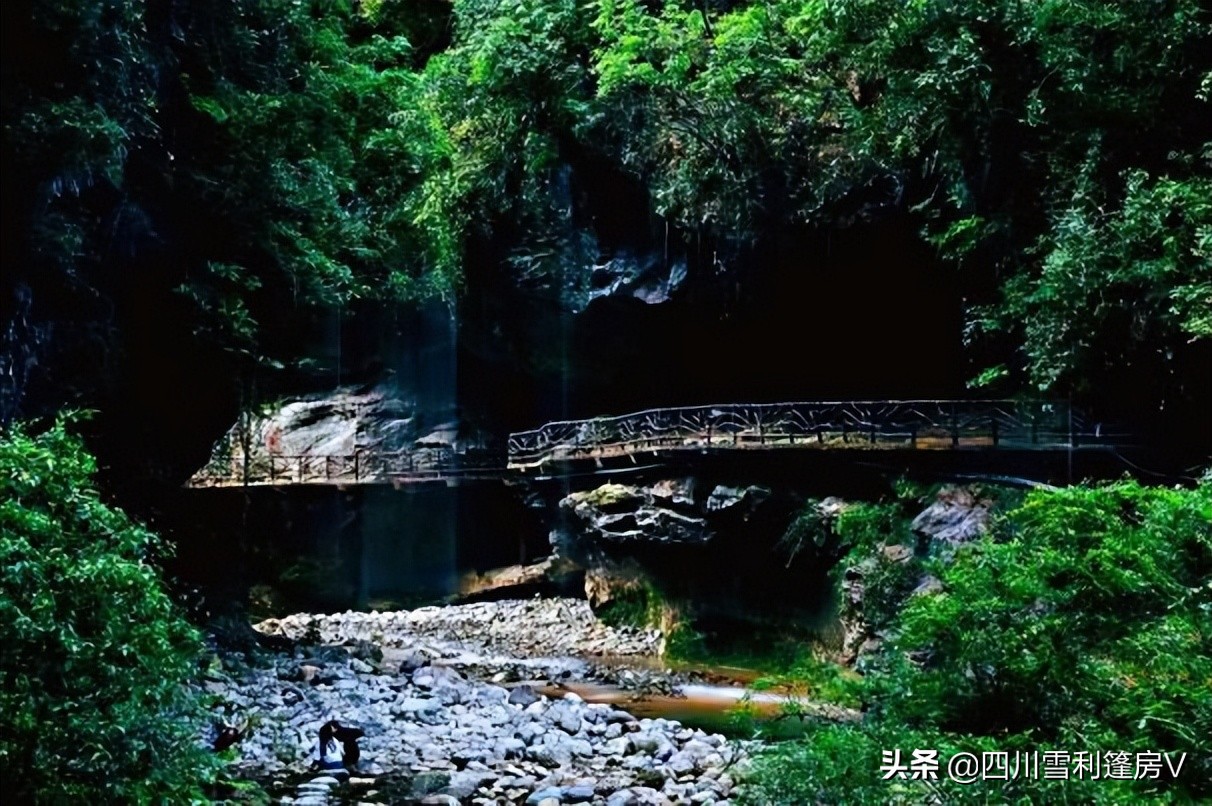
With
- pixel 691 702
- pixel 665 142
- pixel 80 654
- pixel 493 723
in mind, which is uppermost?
pixel 665 142

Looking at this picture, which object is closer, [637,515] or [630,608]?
[637,515]

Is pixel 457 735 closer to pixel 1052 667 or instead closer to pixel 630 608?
pixel 1052 667

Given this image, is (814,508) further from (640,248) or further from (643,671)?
(640,248)

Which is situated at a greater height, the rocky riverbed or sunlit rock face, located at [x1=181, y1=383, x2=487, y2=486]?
sunlit rock face, located at [x1=181, y1=383, x2=487, y2=486]

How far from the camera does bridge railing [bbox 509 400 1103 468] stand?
12.5 metres

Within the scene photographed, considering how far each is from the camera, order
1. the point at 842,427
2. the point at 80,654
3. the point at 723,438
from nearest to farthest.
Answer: the point at 80,654
the point at 842,427
the point at 723,438

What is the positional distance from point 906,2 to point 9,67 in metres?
10.5

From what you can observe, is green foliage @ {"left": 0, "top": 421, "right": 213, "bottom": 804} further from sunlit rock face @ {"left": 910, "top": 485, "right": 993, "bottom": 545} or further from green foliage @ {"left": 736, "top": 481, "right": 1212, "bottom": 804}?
sunlit rock face @ {"left": 910, "top": 485, "right": 993, "bottom": 545}

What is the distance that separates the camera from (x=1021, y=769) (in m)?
5.18

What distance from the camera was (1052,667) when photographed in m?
5.52

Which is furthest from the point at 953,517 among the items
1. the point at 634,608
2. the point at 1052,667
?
the point at 634,608

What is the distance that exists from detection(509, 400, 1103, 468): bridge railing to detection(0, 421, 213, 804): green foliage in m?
10.5

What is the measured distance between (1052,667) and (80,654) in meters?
5.08

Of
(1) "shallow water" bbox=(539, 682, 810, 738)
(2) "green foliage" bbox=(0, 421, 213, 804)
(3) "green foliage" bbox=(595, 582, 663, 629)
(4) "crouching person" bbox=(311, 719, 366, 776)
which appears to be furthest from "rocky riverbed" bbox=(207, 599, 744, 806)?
(2) "green foliage" bbox=(0, 421, 213, 804)
